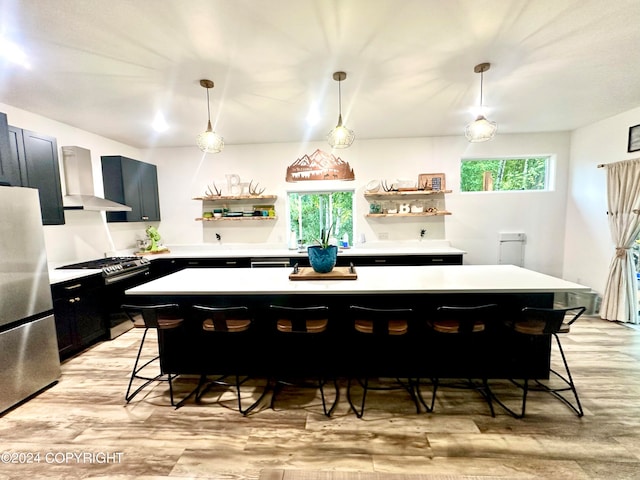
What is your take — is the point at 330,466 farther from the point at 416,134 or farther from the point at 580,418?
the point at 416,134

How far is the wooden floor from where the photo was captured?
5.09ft

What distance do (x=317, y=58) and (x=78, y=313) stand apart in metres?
3.41

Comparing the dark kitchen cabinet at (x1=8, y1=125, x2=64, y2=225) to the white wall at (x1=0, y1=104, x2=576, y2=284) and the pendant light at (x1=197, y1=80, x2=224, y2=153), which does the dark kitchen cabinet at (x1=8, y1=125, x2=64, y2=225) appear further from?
the pendant light at (x1=197, y1=80, x2=224, y2=153)

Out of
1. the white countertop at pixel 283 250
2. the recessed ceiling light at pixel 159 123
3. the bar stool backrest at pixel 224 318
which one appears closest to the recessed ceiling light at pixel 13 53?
the recessed ceiling light at pixel 159 123

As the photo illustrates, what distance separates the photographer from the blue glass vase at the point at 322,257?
2342 mm

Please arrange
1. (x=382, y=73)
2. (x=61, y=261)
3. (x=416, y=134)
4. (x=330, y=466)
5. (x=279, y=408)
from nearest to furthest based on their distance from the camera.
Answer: (x=330, y=466)
(x=279, y=408)
(x=382, y=73)
(x=61, y=261)
(x=416, y=134)

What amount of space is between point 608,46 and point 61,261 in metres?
5.78

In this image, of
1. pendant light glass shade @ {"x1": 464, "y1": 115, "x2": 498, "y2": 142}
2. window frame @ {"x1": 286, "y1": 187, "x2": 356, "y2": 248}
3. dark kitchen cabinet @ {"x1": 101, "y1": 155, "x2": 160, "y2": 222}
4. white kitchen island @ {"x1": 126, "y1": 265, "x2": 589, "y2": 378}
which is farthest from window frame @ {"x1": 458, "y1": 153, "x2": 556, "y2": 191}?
dark kitchen cabinet @ {"x1": 101, "y1": 155, "x2": 160, "y2": 222}

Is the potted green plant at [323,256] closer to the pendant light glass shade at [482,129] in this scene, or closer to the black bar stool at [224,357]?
the black bar stool at [224,357]

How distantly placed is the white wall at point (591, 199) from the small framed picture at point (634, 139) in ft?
0.16

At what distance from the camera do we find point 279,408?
202 cm

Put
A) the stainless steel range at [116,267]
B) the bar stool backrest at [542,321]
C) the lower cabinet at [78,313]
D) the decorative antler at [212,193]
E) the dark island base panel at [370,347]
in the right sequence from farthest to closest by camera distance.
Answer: the decorative antler at [212,193]
the stainless steel range at [116,267]
the lower cabinet at [78,313]
the dark island base panel at [370,347]
the bar stool backrest at [542,321]

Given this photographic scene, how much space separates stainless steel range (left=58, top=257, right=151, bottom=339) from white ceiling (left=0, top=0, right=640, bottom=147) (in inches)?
69.5

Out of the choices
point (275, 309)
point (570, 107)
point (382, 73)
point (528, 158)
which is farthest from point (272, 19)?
point (528, 158)
